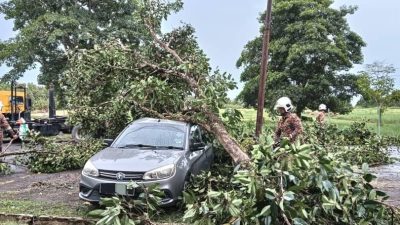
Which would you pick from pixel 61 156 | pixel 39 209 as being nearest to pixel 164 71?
pixel 39 209

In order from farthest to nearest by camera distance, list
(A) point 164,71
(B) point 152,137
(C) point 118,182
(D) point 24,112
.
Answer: (D) point 24,112, (A) point 164,71, (B) point 152,137, (C) point 118,182

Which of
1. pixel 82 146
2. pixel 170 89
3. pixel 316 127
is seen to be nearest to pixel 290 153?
pixel 170 89

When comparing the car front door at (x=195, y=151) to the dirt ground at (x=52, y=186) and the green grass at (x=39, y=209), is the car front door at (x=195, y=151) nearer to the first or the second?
the green grass at (x=39, y=209)

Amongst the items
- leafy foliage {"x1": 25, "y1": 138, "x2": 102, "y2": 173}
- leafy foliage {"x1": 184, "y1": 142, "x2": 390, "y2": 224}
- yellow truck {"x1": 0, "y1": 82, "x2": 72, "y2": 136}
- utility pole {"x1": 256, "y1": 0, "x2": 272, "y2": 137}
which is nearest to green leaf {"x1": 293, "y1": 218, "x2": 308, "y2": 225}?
leafy foliage {"x1": 184, "y1": 142, "x2": 390, "y2": 224}

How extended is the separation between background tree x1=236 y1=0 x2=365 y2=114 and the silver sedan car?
19.1 metres

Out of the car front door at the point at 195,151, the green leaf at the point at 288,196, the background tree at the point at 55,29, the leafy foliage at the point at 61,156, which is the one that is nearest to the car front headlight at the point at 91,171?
the car front door at the point at 195,151

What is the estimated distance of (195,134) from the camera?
8734mm

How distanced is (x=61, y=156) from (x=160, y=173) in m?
5.38

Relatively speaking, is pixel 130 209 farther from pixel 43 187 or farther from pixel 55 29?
pixel 55 29

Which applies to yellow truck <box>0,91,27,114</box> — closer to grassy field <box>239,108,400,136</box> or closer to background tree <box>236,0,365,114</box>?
grassy field <box>239,108,400,136</box>

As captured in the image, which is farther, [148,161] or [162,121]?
[162,121]

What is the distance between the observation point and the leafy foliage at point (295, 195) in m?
5.00

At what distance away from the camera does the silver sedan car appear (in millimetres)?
6934

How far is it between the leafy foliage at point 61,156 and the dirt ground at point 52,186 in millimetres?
281
